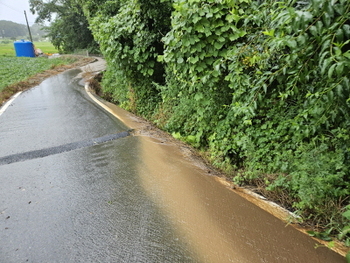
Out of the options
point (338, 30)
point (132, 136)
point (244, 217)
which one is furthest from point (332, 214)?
point (132, 136)

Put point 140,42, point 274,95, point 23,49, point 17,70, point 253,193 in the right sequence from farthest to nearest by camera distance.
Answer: point 23,49, point 17,70, point 140,42, point 274,95, point 253,193

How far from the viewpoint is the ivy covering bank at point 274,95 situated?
2.07 metres

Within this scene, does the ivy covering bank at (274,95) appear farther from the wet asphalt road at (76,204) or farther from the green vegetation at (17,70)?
the green vegetation at (17,70)

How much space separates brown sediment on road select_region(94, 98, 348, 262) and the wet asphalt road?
0.21m

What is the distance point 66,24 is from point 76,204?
3220cm

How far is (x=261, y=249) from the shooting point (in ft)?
6.98

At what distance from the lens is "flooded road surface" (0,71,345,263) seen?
2.10m

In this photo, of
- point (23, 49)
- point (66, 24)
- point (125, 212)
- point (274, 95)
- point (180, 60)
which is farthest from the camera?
point (23, 49)

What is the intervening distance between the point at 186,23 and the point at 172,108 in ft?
7.96

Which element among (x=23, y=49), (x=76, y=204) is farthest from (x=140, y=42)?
(x=23, y=49)

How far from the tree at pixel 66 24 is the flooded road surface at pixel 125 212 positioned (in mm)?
27279

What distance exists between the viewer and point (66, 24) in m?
28.7

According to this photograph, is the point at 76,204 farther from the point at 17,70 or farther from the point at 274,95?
the point at 17,70

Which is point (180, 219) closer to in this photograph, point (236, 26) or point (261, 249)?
point (261, 249)
